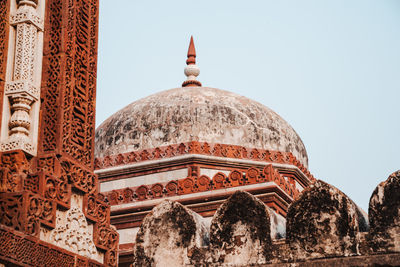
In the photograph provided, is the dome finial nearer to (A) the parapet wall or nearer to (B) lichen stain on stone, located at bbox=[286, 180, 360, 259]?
(A) the parapet wall

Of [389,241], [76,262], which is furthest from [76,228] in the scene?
[389,241]

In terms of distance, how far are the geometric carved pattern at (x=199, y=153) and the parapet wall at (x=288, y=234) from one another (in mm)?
8986

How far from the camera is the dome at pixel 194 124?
14.0 m

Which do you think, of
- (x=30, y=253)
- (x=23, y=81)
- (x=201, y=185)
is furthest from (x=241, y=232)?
(x=201, y=185)

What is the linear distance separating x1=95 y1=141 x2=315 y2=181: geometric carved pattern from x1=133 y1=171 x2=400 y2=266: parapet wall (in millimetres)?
8986

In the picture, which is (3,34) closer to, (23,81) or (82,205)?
(23,81)

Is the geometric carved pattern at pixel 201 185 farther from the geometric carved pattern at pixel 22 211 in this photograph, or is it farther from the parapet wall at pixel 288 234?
the parapet wall at pixel 288 234

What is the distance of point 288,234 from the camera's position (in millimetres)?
3979

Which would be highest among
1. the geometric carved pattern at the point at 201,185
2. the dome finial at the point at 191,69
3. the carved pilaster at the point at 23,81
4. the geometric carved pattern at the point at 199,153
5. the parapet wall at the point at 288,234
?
the dome finial at the point at 191,69

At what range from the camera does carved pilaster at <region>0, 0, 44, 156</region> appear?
517 cm

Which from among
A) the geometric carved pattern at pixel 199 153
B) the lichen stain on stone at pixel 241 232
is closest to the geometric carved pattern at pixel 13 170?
the lichen stain on stone at pixel 241 232

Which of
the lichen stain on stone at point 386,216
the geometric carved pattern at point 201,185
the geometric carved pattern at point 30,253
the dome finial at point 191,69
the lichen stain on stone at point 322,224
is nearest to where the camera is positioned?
the lichen stain on stone at point 386,216

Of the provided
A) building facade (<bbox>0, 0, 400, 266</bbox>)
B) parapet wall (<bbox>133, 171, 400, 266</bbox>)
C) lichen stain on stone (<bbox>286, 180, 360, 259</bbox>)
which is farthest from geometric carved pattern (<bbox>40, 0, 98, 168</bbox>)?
lichen stain on stone (<bbox>286, 180, 360, 259</bbox>)

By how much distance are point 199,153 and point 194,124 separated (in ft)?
3.20
